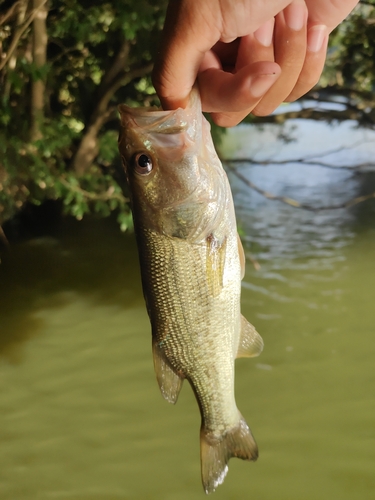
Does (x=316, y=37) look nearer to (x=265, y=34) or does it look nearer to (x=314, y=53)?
(x=314, y=53)

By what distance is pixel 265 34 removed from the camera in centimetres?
137

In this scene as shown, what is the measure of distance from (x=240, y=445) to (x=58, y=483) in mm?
1808

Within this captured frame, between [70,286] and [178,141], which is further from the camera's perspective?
[70,286]

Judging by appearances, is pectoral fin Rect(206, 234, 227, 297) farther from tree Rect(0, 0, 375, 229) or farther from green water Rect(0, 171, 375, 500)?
tree Rect(0, 0, 375, 229)

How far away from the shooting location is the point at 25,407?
141 inches

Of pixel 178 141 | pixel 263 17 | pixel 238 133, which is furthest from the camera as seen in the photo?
pixel 238 133

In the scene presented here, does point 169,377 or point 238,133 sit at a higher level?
point 169,377

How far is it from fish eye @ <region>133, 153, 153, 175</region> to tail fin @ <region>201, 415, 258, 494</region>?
104 centimetres

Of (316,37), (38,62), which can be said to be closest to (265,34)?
(316,37)

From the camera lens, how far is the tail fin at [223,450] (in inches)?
68.2

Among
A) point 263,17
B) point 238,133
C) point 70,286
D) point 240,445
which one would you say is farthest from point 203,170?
point 238,133

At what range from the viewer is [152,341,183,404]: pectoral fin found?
5.26ft

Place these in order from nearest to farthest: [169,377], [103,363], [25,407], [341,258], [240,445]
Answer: [169,377], [240,445], [25,407], [103,363], [341,258]

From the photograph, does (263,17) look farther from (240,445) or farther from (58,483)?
(58,483)
